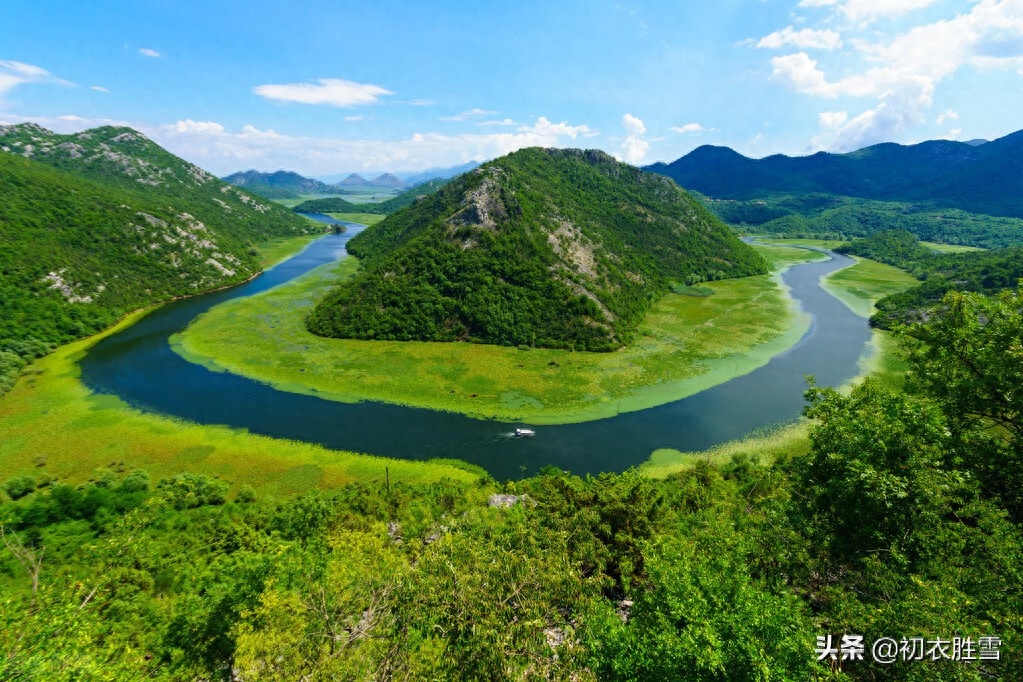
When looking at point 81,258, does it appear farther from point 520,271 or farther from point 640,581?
point 640,581

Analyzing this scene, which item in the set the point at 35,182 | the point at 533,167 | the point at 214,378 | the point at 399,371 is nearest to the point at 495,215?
the point at 533,167

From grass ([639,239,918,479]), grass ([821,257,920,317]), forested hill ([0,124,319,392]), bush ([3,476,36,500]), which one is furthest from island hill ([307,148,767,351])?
bush ([3,476,36,500])

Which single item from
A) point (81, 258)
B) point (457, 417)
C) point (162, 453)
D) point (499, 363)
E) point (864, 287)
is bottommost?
point (162, 453)

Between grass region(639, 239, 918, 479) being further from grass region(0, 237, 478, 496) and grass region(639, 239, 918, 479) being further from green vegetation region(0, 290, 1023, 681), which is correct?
grass region(0, 237, 478, 496)

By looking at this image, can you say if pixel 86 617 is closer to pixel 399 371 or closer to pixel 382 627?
pixel 382 627

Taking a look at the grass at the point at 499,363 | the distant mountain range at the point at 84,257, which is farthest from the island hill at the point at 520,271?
the distant mountain range at the point at 84,257

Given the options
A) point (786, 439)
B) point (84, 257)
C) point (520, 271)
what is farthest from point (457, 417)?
point (84, 257)
